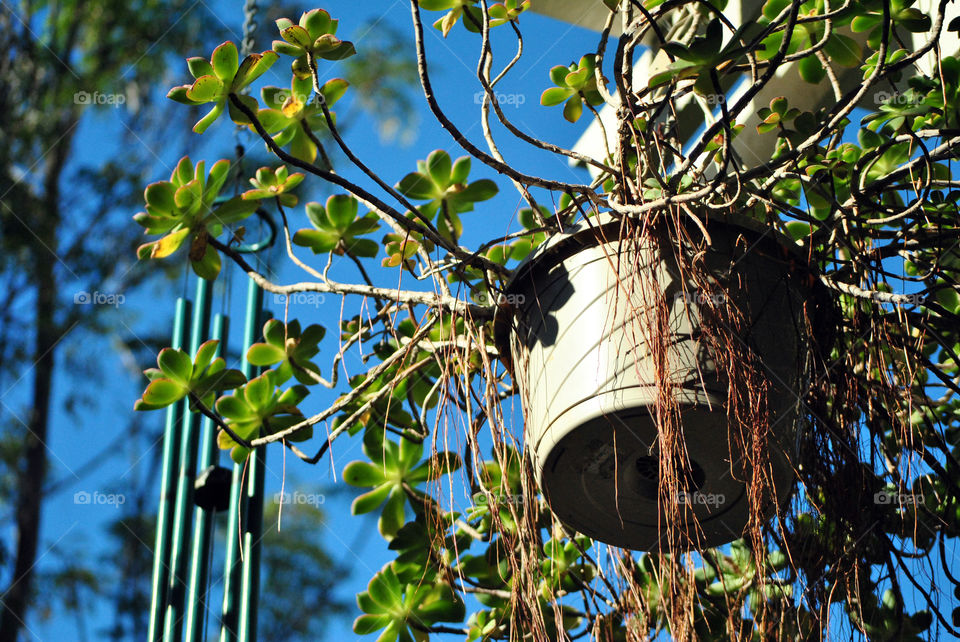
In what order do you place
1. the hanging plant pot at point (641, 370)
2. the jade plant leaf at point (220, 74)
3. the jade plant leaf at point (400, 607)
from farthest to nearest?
the jade plant leaf at point (400, 607)
the jade plant leaf at point (220, 74)
the hanging plant pot at point (641, 370)

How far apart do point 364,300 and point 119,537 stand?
3.20 meters

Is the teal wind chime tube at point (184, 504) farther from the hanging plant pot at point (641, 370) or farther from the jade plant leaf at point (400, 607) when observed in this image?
the hanging plant pot at point (641, 370)

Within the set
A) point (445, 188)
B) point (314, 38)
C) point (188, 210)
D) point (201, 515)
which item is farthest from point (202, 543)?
point (314, 38)

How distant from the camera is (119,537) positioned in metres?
4.24

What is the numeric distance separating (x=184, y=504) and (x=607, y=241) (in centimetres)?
101

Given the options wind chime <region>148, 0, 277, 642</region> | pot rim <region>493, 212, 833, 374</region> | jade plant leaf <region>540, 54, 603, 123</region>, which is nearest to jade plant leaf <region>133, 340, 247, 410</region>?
wind chime <region>148, 0, 277, 642</region>

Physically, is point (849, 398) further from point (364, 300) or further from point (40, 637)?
point (40, 637)

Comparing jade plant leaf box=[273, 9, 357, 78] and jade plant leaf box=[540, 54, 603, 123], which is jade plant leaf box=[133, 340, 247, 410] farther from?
jade plant leaf box=[540, 54, 603, 123]

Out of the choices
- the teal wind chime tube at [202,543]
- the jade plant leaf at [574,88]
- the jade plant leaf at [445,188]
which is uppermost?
the jade plant leaf at [574,88]

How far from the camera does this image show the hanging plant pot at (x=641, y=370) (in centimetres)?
111

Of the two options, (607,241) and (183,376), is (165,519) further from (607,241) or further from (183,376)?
(607,241)

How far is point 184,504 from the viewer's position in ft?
5.89

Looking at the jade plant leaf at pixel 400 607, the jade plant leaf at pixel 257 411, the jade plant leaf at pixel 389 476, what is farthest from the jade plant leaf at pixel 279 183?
the jade plant leaf at pixel 400 607

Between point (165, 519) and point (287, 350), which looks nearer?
point (287, 350)
